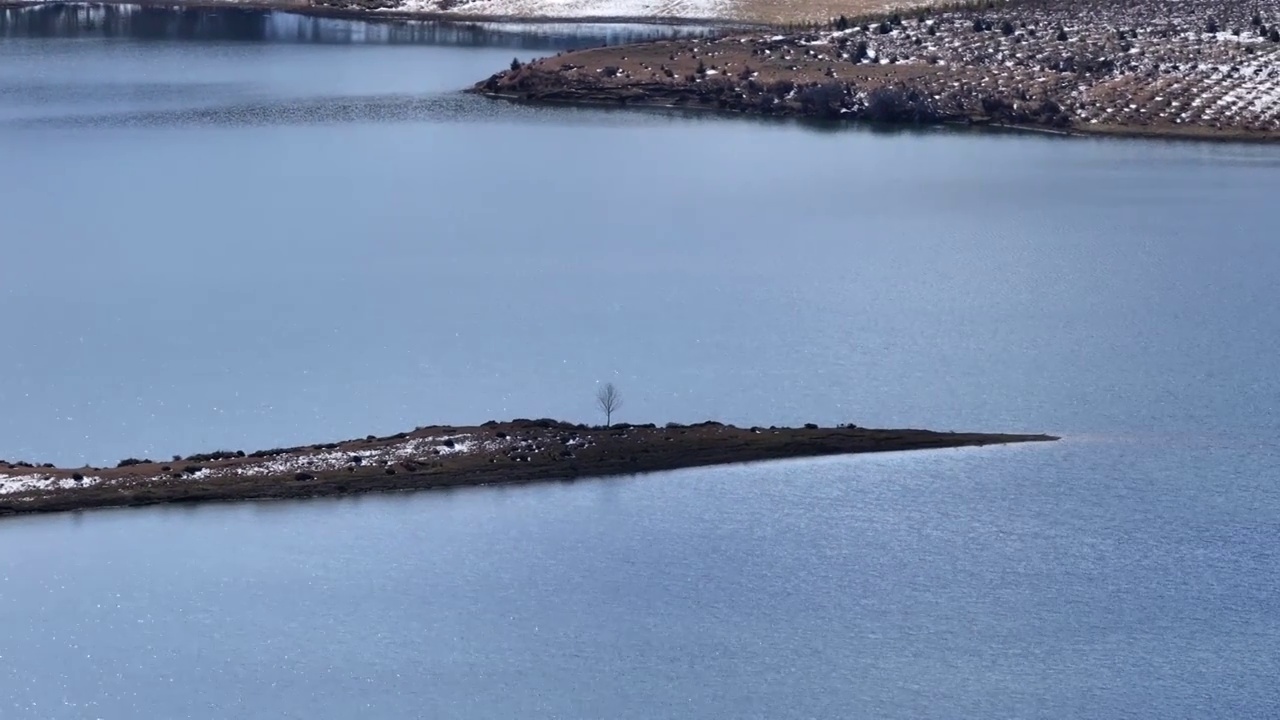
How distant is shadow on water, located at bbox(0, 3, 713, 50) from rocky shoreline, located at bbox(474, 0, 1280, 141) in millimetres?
8291

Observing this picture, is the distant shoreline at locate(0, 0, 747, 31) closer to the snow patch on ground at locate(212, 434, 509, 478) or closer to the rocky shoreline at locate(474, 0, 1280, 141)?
the rocky shoreline at locate(474, 0, 1280, 141)

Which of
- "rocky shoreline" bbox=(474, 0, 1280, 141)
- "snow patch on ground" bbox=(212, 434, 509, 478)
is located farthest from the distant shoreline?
"snow patch on ground" bbox=(212, 434, 509, 478)

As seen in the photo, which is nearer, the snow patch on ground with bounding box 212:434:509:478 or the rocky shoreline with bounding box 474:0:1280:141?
the snow patch on ground with bounding box 212:434:509:478

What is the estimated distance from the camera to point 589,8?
77.2m

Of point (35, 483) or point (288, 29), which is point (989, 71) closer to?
point (288, 29)

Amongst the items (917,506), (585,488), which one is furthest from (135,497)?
(917,506)

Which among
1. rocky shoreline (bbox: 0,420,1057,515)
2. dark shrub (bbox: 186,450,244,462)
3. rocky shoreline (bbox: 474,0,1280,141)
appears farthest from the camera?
rocky shoreline (bbox: 474,0,1280,141)

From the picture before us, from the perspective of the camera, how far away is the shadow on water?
72.8 metres

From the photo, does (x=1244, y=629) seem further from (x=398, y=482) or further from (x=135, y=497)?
(x=135, y=497)

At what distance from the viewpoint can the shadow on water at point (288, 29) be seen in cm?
7281

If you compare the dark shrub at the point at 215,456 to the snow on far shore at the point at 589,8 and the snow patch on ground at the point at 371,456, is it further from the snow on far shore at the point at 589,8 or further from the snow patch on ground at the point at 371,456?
the snow on far shore at the point at 589,8

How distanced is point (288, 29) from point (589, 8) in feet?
35.6

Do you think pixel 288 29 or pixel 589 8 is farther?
pixel 589 8

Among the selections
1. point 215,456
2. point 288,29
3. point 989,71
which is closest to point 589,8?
point 288,29
